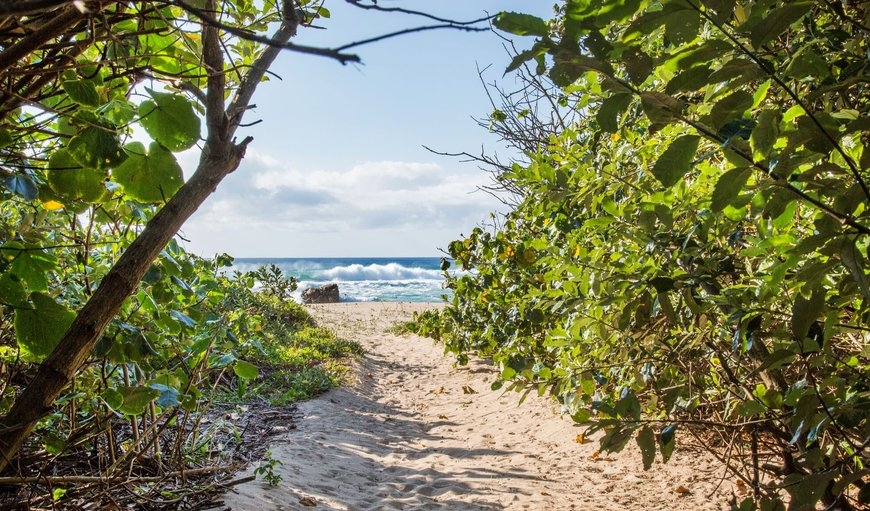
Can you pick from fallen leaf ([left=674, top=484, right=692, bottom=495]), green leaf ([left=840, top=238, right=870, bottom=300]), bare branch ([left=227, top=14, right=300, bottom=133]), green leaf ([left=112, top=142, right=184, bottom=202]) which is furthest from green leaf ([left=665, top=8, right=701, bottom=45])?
fallen leaf ([left=674, top=484, right=692, bottom=495])

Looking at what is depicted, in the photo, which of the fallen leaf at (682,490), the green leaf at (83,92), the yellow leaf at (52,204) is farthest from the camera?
the fallen leaf at (682,490)

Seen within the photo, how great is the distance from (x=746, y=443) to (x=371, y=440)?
295 centimetres

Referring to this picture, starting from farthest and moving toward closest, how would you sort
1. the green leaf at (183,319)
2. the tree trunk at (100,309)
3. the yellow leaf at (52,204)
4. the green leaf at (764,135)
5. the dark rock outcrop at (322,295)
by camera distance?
the dark rock outcrop at (322,295) < the green leaf at (183,319) < the yellow leaf at (52,204) < the tree trunk at (100,309) < the green leaf at (764,135)

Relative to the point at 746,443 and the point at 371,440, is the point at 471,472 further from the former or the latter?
the point at 746,443

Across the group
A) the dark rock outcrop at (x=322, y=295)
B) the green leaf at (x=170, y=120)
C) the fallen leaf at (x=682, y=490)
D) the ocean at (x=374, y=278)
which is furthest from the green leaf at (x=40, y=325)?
the ocean at (x=374, y=278)

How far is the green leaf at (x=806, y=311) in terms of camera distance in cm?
95

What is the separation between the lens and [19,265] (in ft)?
3.45

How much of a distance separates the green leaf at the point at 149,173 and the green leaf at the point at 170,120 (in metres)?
0.06

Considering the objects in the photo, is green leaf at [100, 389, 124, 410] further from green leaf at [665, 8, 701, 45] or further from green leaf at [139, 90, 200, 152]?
green leaf at [665, 8, 701, 45]

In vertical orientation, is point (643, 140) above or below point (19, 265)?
above

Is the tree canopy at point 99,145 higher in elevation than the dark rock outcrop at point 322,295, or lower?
higher

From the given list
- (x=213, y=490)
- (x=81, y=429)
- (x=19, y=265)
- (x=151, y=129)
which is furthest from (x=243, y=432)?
(x=151, y=129)

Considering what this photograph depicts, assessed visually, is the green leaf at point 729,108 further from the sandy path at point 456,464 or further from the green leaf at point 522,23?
the sandy path at point 456,464

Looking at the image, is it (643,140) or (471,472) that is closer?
(643,140)
